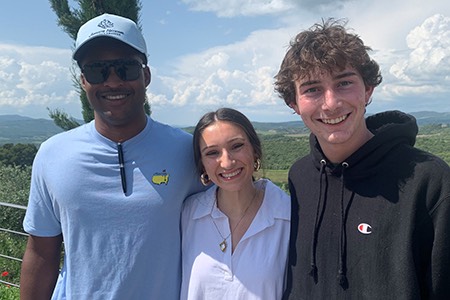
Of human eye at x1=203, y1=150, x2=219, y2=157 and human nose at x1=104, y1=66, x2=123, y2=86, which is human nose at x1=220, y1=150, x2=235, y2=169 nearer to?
→ human eye at x1=203, y1=150, x2=219, y2=157

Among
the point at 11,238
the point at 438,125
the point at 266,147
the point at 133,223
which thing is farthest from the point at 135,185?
the point at 438,125

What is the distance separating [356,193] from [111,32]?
132cm

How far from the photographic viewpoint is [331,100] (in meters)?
1.66

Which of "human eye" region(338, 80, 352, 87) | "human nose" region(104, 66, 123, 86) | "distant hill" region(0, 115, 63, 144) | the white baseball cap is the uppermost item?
"distant hill" region(0, 115, 63, 144)

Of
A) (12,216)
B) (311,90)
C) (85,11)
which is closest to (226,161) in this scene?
(311,90)

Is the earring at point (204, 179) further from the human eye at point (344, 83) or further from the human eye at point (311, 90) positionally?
the human eye at point (344, 83)

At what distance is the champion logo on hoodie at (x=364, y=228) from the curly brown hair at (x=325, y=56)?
62 centimetres

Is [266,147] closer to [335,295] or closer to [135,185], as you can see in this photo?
[135,185]

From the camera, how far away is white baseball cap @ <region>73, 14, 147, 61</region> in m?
1.90

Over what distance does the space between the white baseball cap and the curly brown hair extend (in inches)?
28.6

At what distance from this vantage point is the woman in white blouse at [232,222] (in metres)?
1.89

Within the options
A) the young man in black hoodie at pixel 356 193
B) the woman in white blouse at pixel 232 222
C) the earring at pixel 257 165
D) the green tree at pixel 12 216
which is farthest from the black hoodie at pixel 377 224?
the green tree at pixel 12 216

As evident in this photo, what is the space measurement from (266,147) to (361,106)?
0.83 m

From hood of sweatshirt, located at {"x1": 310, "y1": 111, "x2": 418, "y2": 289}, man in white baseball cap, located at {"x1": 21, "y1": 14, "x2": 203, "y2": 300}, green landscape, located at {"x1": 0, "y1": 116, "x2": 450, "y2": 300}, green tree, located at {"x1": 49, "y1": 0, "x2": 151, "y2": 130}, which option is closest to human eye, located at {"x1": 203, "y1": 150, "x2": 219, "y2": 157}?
man in white baseball cap, located at {"x1": 21, "y1": 14, "x2": 203, "y2": 300}
